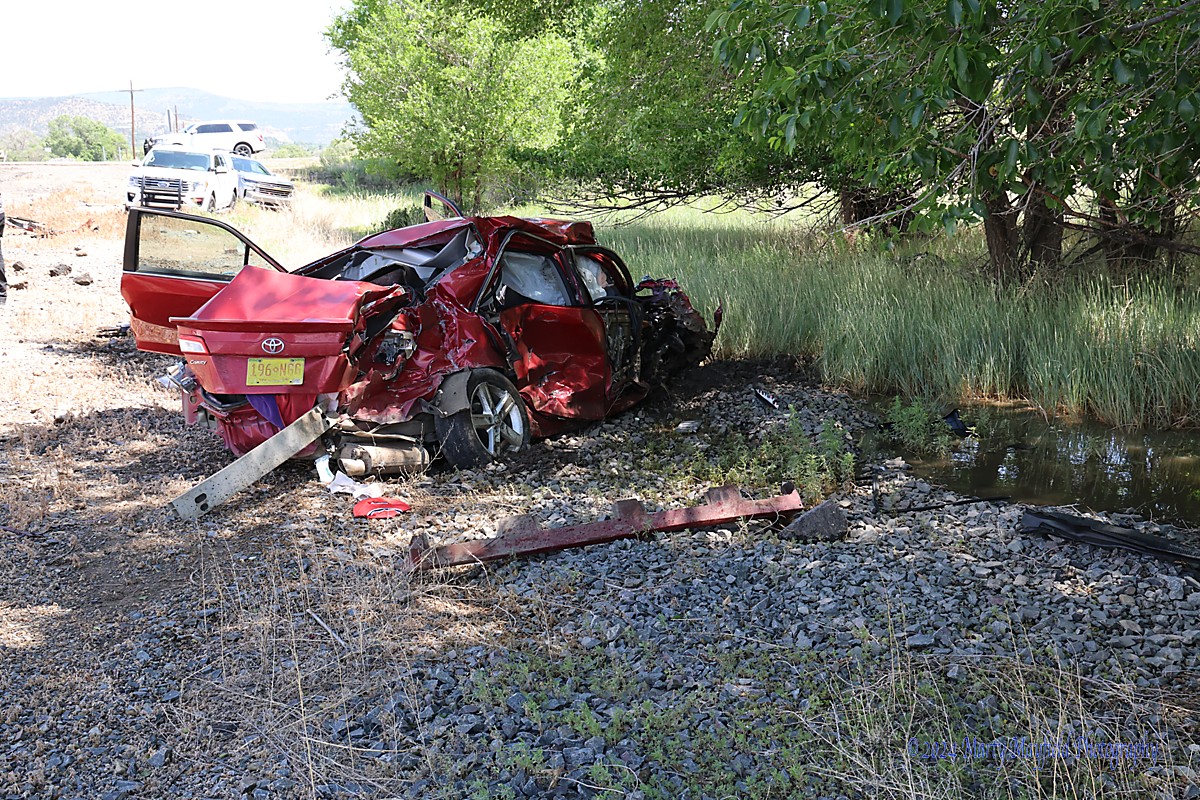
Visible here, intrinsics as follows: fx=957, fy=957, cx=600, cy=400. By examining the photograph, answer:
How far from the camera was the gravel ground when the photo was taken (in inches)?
135

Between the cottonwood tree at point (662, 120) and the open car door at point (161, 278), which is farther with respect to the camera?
the cottonwood tree at point (662, 120)

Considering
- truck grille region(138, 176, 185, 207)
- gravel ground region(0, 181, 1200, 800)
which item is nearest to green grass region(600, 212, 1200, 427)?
gravel ground region(0, 181, 1200, 800)

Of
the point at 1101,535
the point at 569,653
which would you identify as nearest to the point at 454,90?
the point at 1101,535

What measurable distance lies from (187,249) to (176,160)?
67.8 ft

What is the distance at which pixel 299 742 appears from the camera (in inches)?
144

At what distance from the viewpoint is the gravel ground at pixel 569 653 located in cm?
342

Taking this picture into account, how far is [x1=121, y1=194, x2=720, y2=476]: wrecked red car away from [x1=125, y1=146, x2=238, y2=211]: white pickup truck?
18.4 meters

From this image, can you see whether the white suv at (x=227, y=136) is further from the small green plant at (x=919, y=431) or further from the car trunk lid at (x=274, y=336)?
the small green plant at (x=919, y=431)

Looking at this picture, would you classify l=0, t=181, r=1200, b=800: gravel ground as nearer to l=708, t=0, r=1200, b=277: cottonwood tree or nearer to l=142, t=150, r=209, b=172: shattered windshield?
l=708, t=0, r=1200, b=277: cottonwood tree

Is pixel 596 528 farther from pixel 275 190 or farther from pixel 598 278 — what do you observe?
pixel 275 190

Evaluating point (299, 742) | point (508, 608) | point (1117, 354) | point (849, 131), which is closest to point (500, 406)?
point (508, 608)

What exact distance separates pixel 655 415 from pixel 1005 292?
4.15 m

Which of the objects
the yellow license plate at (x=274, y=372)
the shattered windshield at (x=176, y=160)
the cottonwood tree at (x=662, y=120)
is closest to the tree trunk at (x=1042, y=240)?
the cottonwood tree at (x=662, y=120)

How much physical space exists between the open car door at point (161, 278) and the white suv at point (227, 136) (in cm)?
3162
